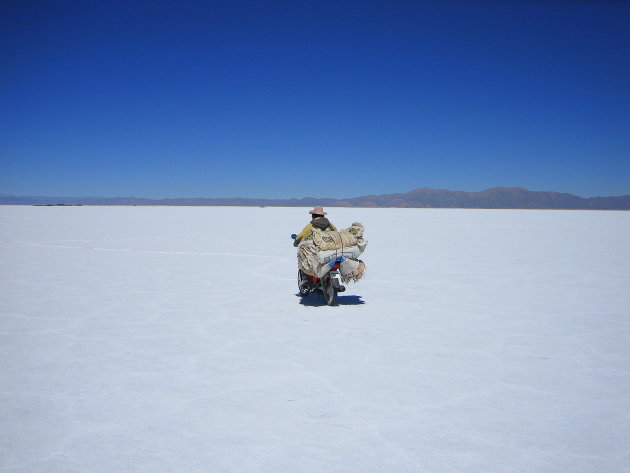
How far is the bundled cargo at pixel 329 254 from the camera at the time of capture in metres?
6.93

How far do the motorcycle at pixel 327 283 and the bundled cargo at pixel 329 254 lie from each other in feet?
0.27

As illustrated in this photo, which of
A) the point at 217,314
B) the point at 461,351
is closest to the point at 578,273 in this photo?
the point at 461,351

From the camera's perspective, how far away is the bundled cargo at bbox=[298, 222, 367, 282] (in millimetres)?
6930

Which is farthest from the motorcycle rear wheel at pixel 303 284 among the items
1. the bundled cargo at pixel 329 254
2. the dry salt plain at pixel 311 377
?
the bundled cargo at pixel 329 254

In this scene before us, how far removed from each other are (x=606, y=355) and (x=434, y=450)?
2.93m

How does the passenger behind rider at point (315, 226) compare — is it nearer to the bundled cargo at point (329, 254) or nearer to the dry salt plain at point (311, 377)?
the bundled cargo at point (329, 254)

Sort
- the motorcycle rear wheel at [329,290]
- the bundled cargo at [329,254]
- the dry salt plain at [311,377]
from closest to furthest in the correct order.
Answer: the dry salt plain at [311,377] → the bundled cargo at [329,254] → the motorcycle rear wheel at [329,290]

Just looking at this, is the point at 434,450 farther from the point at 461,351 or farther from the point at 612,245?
the point at 612,245

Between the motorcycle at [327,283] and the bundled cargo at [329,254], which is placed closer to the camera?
the bundled cargo at [329,254]

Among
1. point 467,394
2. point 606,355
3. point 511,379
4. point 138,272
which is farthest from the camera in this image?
point 138,272

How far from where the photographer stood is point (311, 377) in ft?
14.3

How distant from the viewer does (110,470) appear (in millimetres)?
2869

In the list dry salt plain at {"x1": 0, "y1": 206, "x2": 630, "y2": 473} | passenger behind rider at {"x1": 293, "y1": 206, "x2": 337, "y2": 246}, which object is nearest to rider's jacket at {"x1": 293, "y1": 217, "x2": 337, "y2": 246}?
passenger behind rider at {"x1": 293, "y1": 206, "x2": 337, "y2": 246}

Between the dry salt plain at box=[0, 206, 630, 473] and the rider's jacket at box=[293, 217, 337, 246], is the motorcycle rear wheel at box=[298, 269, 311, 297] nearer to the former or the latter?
the dry salt plain at box=[0, 206, 630, 473]
